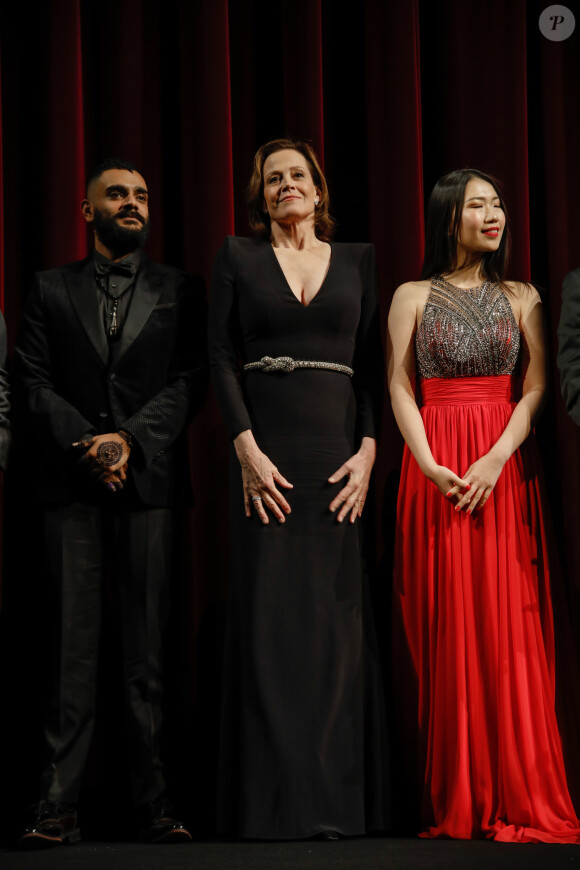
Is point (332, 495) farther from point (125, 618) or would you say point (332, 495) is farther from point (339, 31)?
point (339, 31)

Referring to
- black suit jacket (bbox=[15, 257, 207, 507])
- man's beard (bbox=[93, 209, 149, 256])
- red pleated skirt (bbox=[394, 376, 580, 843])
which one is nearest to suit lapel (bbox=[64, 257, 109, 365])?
black suit jacket (bbox=[15, 257, 207, 507])

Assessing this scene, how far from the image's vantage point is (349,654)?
283 centimetres

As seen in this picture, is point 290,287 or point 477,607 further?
point 290,287

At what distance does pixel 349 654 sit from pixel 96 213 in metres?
1.48

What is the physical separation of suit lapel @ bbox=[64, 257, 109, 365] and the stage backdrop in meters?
0.38

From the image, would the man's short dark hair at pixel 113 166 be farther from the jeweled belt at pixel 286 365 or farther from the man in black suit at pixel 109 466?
the jeweled belt at pixel 286 365

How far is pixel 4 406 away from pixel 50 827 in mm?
1102

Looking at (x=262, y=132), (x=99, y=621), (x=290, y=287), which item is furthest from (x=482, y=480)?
(x=262, y=132)

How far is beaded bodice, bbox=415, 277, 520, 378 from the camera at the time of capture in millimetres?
2949

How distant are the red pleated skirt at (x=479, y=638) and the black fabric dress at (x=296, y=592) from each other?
6.0 inches

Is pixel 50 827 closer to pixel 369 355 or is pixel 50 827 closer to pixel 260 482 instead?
pixel 260 482

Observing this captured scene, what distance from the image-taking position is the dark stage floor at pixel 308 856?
7.94 ft

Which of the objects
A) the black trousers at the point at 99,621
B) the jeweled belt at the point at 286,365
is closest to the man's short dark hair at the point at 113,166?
the jeweled belt at the point at 286,365

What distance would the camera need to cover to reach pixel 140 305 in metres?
3.01
